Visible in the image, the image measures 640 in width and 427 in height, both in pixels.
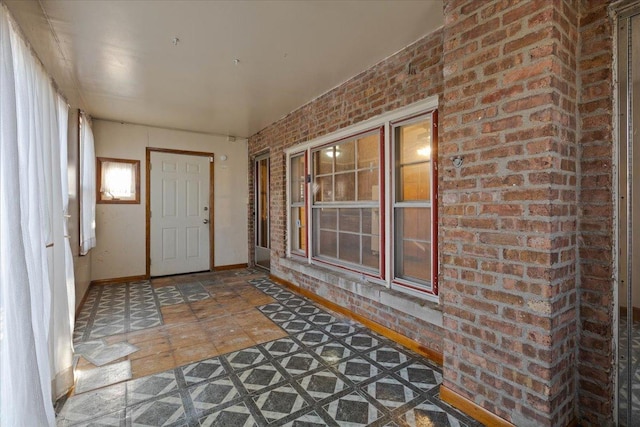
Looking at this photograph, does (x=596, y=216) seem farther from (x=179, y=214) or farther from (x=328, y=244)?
(x=179, y=214)

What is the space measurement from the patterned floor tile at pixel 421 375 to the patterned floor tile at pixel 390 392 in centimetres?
9

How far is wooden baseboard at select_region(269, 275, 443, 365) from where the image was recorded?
2.45 metres

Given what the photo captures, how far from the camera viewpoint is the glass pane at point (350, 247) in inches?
133

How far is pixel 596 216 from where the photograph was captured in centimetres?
160

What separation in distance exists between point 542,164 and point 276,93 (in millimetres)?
2983

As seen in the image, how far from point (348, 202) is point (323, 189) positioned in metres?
0.55

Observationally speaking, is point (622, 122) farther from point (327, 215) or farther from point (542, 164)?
point (327, 215)

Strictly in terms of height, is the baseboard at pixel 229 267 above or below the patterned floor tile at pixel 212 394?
above

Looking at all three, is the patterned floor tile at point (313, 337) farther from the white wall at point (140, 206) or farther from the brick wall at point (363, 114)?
the white wall at point (140, 206)

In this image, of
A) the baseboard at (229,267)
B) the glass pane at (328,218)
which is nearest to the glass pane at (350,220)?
the glass pane at (328,218)

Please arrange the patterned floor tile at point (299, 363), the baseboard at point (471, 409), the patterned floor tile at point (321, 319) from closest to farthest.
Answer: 1. the baseboard at point (471, 409)
2. the patterned floor tile at point (299, 363)
3. the patterned floor tile at point (321, 319)

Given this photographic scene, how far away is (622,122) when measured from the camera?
154 cm

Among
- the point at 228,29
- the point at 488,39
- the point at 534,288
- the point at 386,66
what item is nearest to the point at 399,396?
the point at 534,288

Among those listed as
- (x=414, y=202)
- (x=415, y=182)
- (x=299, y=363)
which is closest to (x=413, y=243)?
(x=414, y=202)
